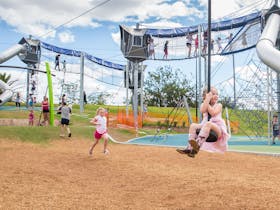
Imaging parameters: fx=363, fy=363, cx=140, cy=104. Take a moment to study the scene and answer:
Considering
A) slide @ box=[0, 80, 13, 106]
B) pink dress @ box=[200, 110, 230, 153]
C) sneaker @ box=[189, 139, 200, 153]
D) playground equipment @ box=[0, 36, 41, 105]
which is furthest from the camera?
playground equipment @ box=[0, 36, 41, 105]

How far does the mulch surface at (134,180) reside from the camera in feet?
25.7

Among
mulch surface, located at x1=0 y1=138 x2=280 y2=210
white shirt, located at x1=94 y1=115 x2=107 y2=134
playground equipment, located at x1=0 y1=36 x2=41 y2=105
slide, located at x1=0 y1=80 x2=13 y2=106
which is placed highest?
playground equipment, located at x1=0 y1=36 x2=41 y2=105

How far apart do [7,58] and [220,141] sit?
27352mm

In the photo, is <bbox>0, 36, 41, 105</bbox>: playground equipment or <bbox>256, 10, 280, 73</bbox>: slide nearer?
<bbox>256, 10, 280, 73</bbox>: slide

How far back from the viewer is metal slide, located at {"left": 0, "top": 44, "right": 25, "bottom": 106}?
27491 mm

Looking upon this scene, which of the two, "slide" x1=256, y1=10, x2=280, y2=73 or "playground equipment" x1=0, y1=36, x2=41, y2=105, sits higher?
"playground equipment" x1=0, y1=36, x2=41, y2=105

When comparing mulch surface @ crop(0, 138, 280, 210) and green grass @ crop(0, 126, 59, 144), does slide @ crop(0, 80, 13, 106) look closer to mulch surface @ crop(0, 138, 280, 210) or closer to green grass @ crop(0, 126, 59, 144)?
green grass @ crop(0, 126, 59, 144)

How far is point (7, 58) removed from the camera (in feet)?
97.5

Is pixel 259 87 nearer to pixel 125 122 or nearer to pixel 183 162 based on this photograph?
pixel 183 162

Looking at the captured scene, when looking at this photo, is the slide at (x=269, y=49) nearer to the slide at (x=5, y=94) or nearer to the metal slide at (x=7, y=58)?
the slide at (x=5, y=94)

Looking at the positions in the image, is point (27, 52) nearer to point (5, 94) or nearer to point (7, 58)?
point (7, 58)

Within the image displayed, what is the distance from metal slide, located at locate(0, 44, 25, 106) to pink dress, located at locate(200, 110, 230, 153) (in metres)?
24.1

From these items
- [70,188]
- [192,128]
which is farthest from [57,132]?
[192,128]

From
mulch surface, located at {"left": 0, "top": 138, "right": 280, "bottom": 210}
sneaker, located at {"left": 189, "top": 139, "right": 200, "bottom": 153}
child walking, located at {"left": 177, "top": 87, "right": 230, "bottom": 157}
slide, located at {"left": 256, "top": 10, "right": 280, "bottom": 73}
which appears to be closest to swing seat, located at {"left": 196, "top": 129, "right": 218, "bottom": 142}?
child walking, located at {"left": 177, "top": 87, "right": 230, "bottom": 157}
